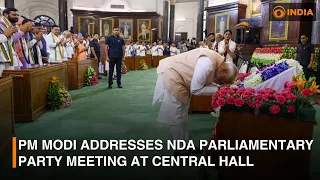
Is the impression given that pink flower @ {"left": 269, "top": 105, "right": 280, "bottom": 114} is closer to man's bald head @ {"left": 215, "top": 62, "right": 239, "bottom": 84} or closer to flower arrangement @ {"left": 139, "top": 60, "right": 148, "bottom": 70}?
man's bald head @ {"left": 215, "top": 62, "right": 239, "bottom": 84}

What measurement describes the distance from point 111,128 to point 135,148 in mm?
878

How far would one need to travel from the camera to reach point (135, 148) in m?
3.52

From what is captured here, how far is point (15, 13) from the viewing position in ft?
16.2

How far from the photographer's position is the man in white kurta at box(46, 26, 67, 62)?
7.51m

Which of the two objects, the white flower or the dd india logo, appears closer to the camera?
the white flower

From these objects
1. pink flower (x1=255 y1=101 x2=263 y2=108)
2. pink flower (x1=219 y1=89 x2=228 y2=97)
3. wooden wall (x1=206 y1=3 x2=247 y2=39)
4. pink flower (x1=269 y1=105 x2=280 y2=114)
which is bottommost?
pink flower (x1=269 y1=105 x2=280 y2=114)

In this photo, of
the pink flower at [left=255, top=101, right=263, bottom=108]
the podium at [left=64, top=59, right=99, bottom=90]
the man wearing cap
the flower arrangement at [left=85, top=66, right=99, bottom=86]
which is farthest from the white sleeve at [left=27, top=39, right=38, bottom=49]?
the pink flower at [left=255, top=101, right=263, bottom=108]

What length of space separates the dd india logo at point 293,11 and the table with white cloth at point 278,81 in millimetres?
8438

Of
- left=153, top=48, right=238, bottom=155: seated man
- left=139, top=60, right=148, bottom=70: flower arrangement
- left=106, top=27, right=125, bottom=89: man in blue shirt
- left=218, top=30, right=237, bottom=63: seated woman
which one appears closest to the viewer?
left=153, top=48, right=238, bottom=155: seated man

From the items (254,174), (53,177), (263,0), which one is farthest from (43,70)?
(263,0)

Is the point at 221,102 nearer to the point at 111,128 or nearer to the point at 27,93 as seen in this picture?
the point at 111,128

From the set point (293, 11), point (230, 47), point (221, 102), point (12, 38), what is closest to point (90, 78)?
point (12, 38)

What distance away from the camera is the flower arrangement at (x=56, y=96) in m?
5.39

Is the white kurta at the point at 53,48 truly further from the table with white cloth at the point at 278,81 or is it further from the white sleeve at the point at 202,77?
the table with white cloth at the point at 278,81
